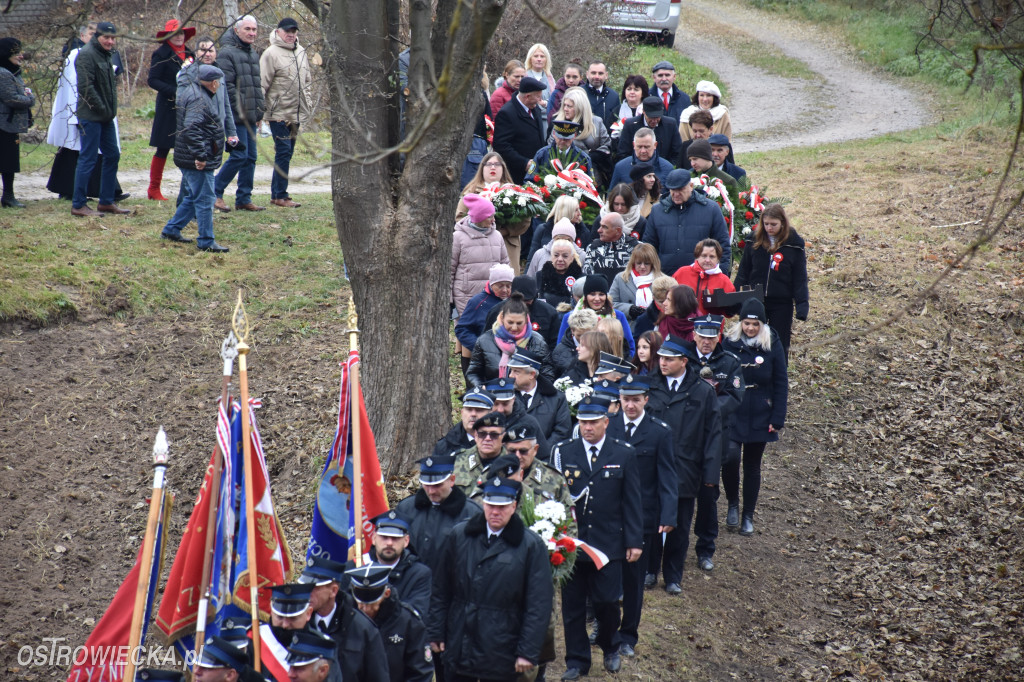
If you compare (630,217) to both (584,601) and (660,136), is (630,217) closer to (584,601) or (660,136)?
(660,136)

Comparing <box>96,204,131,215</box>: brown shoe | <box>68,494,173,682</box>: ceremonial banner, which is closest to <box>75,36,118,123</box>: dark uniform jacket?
<box>96,204,131,215</box>: brown shoe

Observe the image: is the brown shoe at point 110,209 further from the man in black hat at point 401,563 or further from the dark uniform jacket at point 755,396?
the man in black hat at point 401,563

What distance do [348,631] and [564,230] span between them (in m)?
5.71

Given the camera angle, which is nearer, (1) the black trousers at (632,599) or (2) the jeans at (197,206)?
(1) the black trousers at (632,599)

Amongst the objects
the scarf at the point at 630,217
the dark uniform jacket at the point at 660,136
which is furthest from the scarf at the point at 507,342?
the dark uniform jacket at the point at 660,136

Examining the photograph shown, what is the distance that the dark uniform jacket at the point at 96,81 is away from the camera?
12.3m

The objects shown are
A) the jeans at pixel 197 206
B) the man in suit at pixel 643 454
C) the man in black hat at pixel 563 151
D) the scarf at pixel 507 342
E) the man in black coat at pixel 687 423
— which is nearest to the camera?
the man in suit at pixel 643 454

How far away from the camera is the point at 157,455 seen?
5.61 metres

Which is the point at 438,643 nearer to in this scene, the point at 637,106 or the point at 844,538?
the point at 844,538

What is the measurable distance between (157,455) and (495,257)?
5.06m

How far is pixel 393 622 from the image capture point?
5496mm

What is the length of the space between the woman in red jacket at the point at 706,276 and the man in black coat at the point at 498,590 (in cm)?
406

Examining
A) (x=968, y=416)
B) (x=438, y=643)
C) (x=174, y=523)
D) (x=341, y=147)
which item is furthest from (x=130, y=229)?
(x=968, y=416)

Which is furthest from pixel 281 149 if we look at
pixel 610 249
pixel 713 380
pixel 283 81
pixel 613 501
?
pixel 613 501
